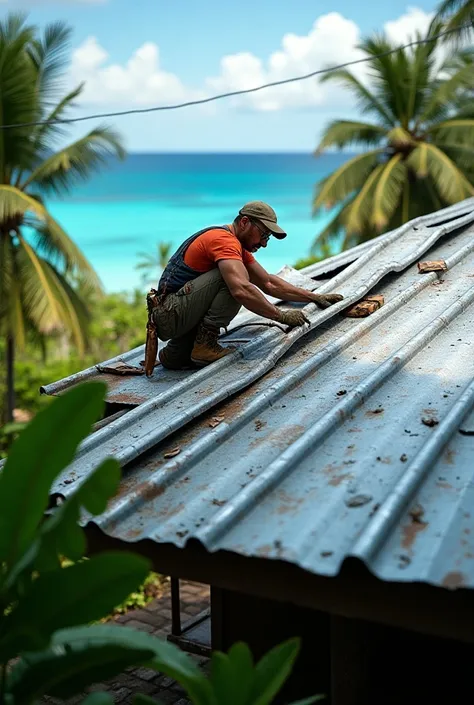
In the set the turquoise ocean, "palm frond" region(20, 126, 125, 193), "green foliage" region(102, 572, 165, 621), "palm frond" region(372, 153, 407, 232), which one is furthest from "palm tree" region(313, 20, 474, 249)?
the turquoise ocean

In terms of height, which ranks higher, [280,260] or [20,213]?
[20,213]

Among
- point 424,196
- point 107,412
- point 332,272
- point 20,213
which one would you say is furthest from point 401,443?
point 424,196

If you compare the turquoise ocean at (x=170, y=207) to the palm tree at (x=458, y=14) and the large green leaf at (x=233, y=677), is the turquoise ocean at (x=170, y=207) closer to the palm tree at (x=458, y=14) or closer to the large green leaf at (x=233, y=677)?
the palm tree at (x=458, y=14)

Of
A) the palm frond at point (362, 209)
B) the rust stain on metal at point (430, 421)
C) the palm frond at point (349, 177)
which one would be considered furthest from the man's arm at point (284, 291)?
the palm frond at point (349, 177)

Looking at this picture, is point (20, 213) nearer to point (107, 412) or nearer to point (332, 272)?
point (332, 272)

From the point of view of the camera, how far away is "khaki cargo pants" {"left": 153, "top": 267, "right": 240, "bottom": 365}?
4.80 metres

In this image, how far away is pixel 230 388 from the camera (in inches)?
169

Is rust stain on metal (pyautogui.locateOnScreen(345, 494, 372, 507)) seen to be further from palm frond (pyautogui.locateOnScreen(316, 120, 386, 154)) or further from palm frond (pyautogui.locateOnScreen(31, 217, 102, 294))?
palm frond (pyautogui.locateOnScreen(316, 120, 386, 154))

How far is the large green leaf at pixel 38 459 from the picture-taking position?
8.33 ft

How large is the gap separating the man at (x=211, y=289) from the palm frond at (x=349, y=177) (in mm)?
16325

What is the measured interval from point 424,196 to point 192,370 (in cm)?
1721

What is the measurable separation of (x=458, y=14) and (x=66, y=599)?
→ 18.5 m

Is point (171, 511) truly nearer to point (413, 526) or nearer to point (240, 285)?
point (413, 526)

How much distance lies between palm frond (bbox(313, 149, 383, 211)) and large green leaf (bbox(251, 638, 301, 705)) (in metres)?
18.8
